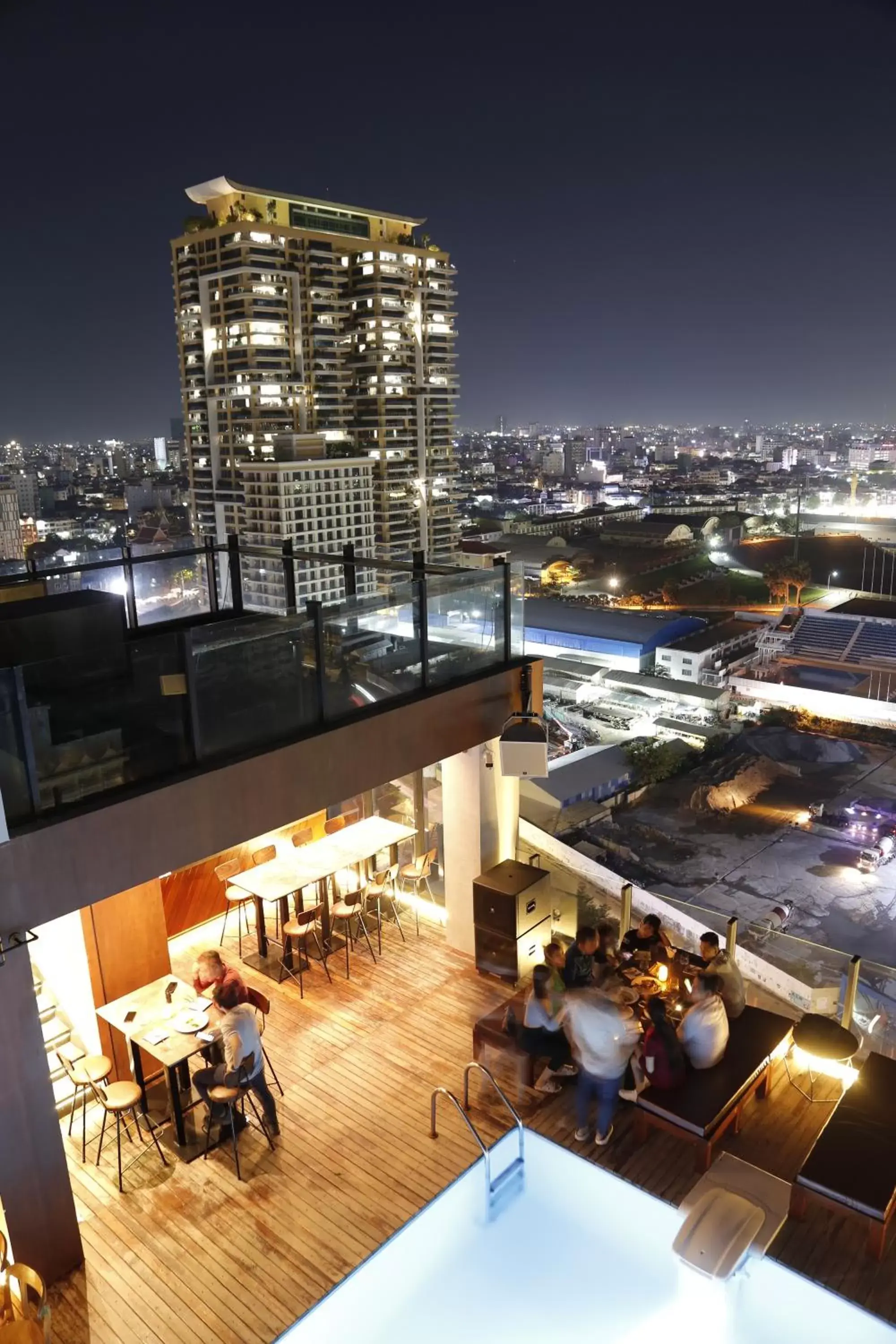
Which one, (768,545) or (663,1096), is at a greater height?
(663,1096)

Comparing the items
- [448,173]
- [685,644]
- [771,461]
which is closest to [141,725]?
[685,644]

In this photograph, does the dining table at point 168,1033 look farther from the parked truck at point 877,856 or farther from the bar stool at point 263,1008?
the parked truck at point 877,856

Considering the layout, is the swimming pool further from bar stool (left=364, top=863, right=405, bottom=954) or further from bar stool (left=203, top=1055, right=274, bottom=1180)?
bar stool (left=364, top=863, right=405, bottom=954)

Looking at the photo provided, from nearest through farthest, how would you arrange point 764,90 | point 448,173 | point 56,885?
point 56,885, point 764,90, point 448,173

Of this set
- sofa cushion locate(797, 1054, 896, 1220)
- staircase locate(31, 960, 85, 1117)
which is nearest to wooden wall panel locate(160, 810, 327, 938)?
staircase locate(31, 960, 85, 1117)

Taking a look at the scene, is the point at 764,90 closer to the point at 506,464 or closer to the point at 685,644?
the point at 685,644

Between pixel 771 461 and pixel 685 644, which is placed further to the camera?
pixel 771 461

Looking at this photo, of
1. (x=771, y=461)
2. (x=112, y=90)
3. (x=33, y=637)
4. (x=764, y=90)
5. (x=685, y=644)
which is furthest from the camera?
(x=771, y=461)

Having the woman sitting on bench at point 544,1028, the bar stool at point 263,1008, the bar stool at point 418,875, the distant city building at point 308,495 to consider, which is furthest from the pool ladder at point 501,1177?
the distant city building at point 308,495
